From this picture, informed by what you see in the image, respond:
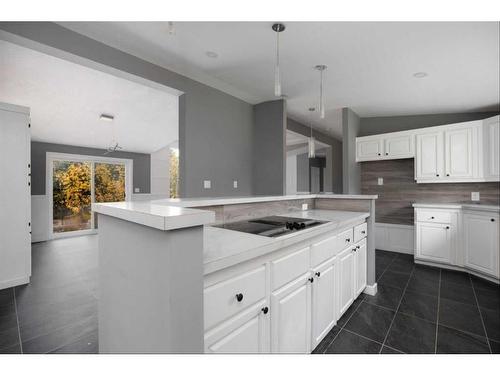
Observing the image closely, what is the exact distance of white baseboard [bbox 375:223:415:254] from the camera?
4.16 m

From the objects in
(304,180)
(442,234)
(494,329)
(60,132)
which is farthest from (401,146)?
(60,132)

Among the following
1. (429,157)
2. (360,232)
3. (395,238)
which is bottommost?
(395,238)

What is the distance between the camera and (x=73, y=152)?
5926 millimetres

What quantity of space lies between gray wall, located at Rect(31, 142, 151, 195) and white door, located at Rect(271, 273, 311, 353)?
640 centimetres

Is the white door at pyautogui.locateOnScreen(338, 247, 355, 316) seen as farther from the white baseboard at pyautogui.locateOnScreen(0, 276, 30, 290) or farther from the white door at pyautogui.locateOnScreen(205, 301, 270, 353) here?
the white baseboard at pyautogui.locateOnScreen(0, 276, 30, 290)

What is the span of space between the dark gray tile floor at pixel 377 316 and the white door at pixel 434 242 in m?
0.22

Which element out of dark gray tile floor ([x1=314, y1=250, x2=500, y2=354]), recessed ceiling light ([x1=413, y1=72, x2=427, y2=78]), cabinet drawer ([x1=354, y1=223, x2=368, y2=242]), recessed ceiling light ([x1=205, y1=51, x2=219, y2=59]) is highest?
recessed ceiling light ([x1=205, y1=51, x2=219, y2=59])

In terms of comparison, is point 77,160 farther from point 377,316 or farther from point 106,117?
point 377,316

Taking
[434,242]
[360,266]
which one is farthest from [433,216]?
[360,266]

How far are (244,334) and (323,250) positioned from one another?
2.74 feet

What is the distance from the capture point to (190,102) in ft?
10.1

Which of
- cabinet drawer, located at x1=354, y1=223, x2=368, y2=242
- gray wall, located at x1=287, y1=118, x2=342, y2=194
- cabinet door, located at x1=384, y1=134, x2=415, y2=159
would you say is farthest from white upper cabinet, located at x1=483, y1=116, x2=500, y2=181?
gray wall, located at x1=287, y1=118, x2=342, y2=194

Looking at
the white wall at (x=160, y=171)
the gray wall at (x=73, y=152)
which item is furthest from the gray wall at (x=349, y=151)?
the gray wall at (x=73, y=152)
